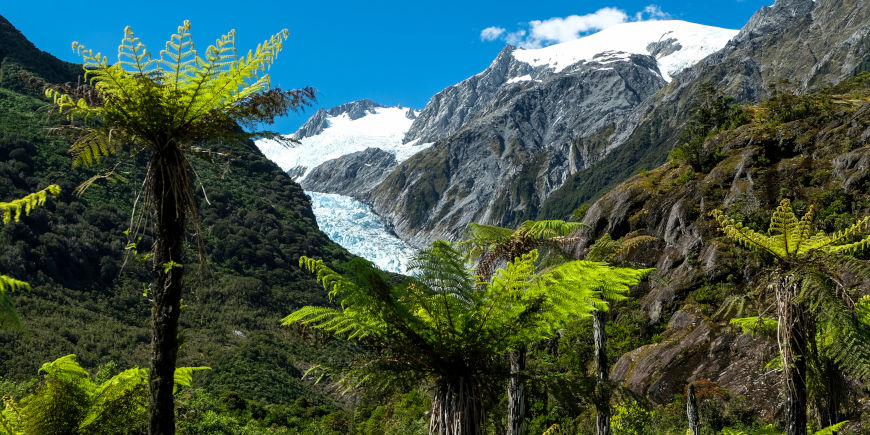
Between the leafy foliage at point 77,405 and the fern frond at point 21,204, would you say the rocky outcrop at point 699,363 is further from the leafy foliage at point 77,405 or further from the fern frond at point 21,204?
the fern frond at point 21,204

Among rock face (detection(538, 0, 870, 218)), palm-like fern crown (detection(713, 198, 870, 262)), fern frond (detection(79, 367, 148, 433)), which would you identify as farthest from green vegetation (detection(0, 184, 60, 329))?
rock face (detection(538, 0, 870, 218))

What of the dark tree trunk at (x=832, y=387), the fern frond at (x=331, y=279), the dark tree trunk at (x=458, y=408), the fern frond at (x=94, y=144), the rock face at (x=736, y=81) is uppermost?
the rock face at (x=736, y=81)

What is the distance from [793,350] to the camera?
7.61 meters

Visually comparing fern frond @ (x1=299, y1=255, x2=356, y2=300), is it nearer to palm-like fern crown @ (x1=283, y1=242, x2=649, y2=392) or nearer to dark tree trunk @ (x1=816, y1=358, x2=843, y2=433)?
palm-like fern crown @ (x1=283, y1=242, x2=649, y2=392)

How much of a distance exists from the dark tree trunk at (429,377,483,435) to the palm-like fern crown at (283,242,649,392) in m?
0.19

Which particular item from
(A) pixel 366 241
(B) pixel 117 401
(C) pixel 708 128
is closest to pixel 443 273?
(B) pixel 117 401

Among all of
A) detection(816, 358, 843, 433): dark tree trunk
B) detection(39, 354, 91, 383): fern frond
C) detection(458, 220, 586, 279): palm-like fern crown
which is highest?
detection(458, 220, 586, 279): palm-like fern crown

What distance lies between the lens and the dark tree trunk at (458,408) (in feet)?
17.5

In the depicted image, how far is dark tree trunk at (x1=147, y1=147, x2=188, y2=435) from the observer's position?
4.80 meters

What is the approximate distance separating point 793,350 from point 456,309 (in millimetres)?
5322

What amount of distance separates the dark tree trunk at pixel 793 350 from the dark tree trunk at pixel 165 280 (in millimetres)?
7334

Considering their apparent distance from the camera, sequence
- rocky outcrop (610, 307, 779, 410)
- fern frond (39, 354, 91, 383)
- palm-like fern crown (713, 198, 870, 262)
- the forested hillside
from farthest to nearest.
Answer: the forested hillside
rocky outcrop (610, 307, 779, 410)
fern frond (39, 354, 91, 383)
palm-like fern crown (713, 198, 870, 262)

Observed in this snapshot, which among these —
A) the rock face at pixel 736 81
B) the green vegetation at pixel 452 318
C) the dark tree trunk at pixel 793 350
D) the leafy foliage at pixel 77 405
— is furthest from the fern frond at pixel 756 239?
the rock face at pixel 736 81

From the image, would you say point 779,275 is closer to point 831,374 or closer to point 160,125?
point 831,374
